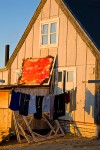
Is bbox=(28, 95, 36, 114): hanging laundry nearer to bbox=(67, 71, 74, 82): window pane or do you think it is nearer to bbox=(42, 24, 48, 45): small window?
bbox=(67, 71, 74, 82): window pane

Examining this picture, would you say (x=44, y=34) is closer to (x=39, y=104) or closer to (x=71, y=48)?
(x=71, y=48)

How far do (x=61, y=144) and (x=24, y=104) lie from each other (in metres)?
3.11

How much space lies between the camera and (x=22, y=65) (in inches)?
1043

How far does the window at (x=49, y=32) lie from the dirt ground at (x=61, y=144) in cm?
648

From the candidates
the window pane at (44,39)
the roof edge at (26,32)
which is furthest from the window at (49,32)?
the roof edge at (26,32)

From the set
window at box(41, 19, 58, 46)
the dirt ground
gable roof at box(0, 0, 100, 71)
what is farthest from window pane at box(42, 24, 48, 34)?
the dirt ground

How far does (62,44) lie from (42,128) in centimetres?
533

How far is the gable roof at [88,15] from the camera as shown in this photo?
23.3 metres

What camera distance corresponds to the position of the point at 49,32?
25.0 meters

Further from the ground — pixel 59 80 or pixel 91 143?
pixel 59 80

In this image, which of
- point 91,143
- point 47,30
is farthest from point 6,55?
point 91,143

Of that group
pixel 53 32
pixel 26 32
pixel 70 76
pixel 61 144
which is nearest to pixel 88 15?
pixel 53 32

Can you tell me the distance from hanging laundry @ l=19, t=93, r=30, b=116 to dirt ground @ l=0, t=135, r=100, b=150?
1.72 meters

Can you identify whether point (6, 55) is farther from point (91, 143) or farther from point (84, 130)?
point (91, 143)
